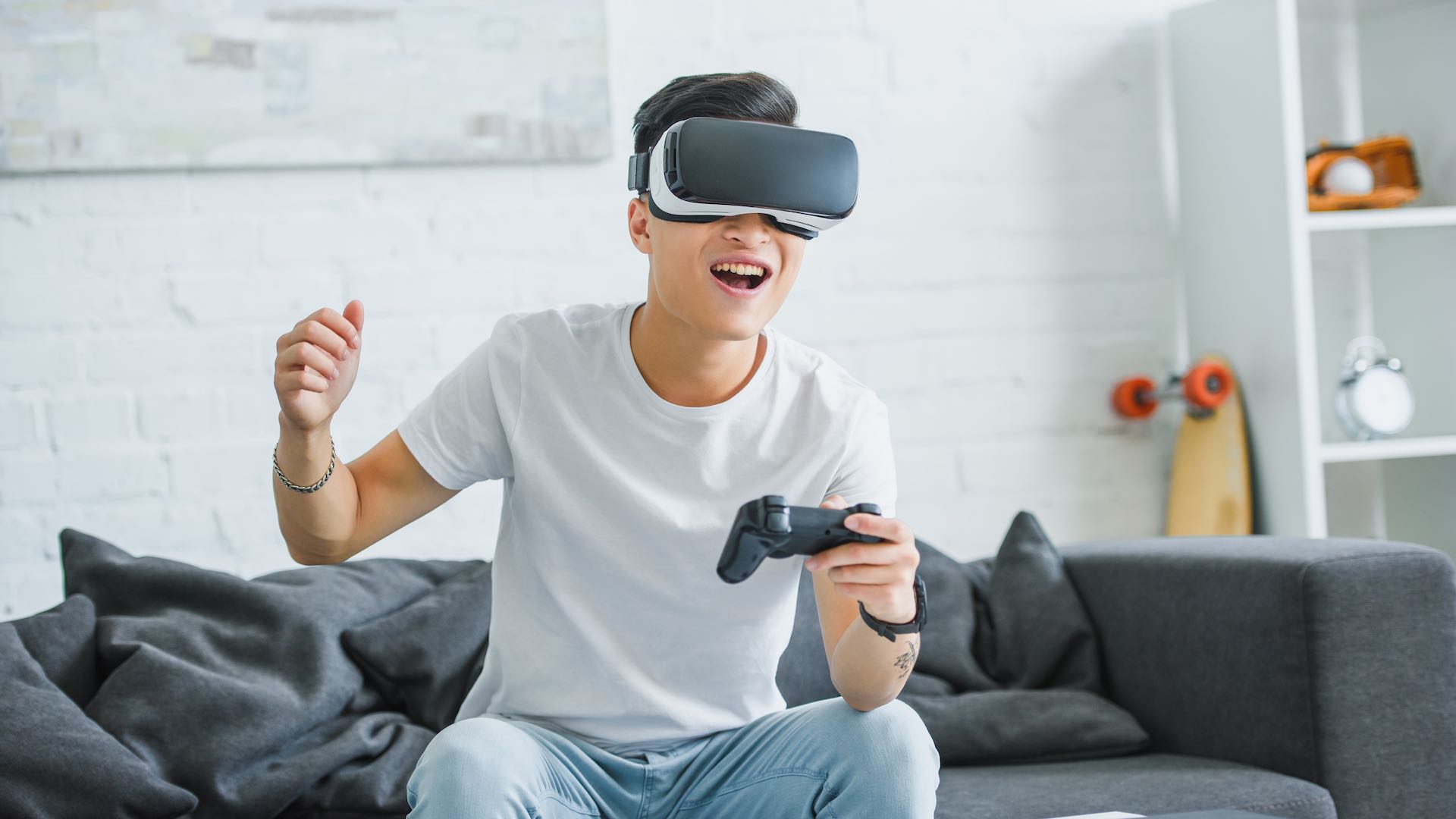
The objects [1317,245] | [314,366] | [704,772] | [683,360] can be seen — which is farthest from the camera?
[1317,245]

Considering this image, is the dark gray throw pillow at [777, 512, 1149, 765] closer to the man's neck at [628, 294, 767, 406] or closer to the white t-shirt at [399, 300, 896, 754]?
the white t-shirt at [399, 300, 896, 754]

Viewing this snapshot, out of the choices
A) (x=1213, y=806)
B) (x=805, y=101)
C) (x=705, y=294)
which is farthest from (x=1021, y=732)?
(x=805, y=101)

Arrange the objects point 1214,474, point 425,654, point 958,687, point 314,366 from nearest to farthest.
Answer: point 314,366 → point 425,654 → point 958,687 → point 1214,474

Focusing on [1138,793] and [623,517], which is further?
[1138,793]

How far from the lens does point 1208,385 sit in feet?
8.86

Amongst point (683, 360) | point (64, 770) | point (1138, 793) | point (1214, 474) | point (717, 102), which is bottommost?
A: point (1138, 793)

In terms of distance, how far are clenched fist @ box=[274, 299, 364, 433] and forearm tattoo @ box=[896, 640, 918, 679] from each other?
651 millimetres

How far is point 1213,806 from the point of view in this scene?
1738mm

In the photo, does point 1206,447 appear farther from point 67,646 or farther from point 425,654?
point 67,646

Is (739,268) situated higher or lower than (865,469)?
higher

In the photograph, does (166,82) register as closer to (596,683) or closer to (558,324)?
(558,324)

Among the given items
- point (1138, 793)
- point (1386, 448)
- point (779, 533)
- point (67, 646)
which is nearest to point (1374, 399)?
point (1386, 448)

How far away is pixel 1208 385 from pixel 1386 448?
1.15 ft

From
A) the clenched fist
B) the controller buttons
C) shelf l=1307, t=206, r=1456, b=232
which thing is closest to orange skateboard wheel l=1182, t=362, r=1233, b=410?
shelf l=1307, t=206, r=1456, b=232
